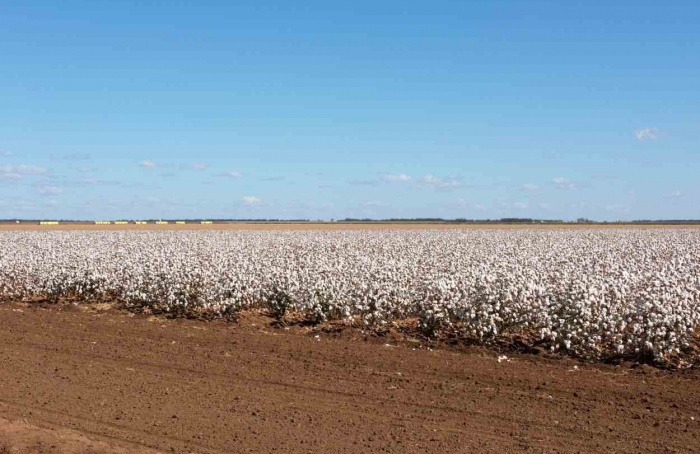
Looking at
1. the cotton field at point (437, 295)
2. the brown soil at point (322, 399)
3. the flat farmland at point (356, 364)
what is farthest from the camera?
the cotton field at point (437, 295)

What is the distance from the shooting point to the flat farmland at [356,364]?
27.5 feet

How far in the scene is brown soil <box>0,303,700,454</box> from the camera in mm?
8125

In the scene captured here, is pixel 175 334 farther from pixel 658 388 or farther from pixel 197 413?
pixel 658 388

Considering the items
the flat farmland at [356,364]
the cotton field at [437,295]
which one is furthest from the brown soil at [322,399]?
the cotton field at [437,295]

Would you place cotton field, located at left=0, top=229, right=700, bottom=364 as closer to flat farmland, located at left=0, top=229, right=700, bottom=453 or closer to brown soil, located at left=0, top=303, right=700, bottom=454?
flat farmland, located at left=0, top=229, right=700, bottom=453

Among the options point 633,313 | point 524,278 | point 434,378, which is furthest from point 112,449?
point 524,278

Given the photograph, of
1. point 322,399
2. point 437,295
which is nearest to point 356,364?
point 322,399

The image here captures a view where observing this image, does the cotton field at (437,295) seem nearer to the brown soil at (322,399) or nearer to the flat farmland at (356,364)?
the flat farmland at (356,364)

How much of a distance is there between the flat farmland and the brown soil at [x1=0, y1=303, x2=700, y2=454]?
40 mm

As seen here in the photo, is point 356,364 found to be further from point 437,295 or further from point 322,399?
point 437,295

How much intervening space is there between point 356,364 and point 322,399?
235cm

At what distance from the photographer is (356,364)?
40.0 feet

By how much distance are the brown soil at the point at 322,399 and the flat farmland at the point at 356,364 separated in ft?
0.13

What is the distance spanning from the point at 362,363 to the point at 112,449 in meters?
5.39
